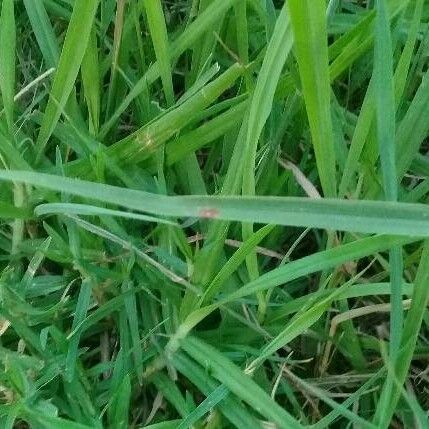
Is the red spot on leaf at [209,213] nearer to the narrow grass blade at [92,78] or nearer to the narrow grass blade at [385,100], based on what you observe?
the narrow grass blade at [385,100]

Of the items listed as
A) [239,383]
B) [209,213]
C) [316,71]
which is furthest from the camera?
[239,383]

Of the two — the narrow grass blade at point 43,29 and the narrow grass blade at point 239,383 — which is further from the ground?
the narrow grass blade at point 43,29

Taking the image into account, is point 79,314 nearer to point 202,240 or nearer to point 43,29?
point 202,240

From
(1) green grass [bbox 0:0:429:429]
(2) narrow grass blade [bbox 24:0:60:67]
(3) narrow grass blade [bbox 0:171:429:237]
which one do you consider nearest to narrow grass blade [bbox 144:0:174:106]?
(1) green grass [bbox 0:0:429:429]

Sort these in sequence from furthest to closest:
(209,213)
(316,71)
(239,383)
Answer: (239,383), (316,71), (209,213)

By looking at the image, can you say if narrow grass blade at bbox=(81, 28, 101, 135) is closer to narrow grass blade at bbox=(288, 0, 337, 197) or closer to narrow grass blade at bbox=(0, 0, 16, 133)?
narrow grass blade at bbox=(0, 0, 16, 133)

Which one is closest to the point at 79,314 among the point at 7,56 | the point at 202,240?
the point at 202,240

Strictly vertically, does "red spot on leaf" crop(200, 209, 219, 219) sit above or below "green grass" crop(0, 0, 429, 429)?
above

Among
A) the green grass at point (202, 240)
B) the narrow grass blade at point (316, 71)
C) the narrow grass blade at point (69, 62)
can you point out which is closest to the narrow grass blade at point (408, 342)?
the green grass at point (202, 240)
